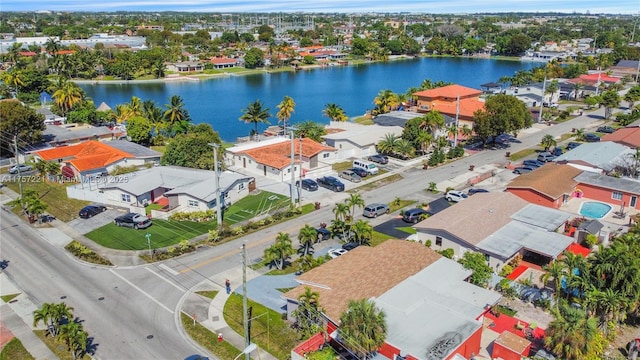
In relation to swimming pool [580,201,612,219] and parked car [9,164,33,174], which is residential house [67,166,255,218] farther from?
swimming pool [580,201,612,219]

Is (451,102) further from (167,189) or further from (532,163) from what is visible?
(167,189)

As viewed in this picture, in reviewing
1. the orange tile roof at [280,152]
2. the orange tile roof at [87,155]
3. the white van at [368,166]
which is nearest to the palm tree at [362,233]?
the orange tile roof at [280,152]

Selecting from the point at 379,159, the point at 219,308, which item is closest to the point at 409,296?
the point at 219,308

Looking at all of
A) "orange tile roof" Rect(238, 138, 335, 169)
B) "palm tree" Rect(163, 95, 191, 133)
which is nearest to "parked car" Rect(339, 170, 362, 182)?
"orange tile roof" Rect(238, 138, 335, 169)

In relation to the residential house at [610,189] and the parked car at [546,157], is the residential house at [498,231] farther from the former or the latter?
the parked car at [546,157]

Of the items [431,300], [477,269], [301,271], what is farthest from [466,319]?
[301,271]

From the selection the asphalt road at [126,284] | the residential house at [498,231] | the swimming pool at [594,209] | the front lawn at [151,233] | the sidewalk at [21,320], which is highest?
the residential house at [498,231]

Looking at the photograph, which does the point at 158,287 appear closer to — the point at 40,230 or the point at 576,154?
the point at 40,230
